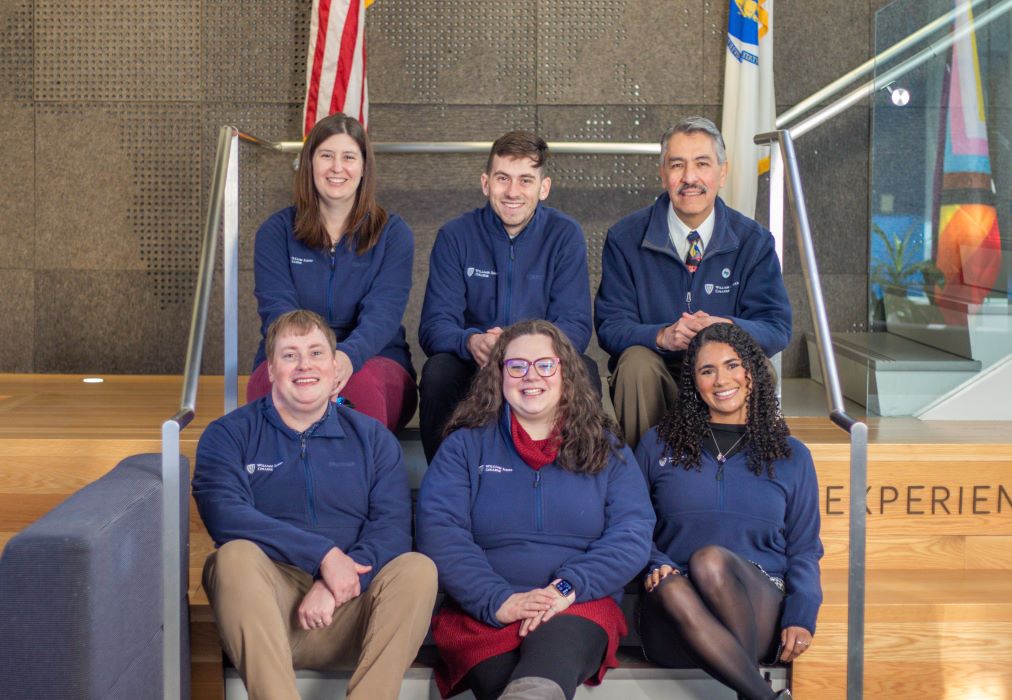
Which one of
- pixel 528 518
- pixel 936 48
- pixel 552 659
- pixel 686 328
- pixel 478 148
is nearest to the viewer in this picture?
pixel 552 659

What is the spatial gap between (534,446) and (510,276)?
761mm

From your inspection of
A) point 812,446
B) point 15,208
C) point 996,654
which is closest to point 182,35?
point 15,208

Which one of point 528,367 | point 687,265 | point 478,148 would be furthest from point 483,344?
point 478,148

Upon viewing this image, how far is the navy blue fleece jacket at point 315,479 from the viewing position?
102 inches

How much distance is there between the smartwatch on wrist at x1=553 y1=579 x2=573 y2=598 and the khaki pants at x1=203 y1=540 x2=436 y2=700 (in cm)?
26

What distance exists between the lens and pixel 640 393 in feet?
9.83

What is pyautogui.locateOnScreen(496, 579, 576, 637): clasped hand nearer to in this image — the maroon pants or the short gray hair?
the maroon pants

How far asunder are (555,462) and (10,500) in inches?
62.5

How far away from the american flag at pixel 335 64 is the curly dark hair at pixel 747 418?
2.12 metres

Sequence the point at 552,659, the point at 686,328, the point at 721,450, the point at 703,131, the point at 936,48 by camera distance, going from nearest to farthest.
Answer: the point at 552,659 → the point at 721,450 → the point at 686,328 → the point at 703,131 → the point at 936,48

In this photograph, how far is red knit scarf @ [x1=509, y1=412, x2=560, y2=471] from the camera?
8.59 ft

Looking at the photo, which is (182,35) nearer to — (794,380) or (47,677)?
(794,380)

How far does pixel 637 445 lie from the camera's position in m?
2.97

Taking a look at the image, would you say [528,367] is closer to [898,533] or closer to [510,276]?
[510,276]
